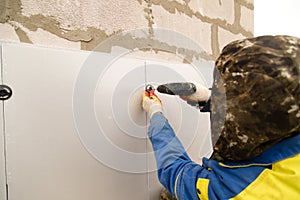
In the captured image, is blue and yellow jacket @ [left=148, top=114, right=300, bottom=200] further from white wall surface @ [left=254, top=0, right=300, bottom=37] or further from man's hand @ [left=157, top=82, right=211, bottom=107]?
white wall surface @ [left=254, top=0, right=300, bottom=37]

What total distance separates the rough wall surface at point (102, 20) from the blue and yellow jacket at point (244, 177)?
410 mm

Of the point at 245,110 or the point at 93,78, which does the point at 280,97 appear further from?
the point at 93,78

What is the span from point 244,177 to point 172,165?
19 cm

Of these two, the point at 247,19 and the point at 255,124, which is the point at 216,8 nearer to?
the point at 247,19

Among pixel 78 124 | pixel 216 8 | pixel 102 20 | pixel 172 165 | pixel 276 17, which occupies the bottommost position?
pixel 172 165

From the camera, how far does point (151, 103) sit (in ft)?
2.39

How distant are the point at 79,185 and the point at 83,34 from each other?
0.39 metres

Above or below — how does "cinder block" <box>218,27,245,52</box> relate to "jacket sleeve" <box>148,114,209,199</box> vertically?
above

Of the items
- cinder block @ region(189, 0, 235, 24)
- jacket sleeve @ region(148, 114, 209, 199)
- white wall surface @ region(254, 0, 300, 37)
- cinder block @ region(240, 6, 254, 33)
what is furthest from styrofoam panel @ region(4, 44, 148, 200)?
white wall surface @ region(254, 0, 300, 37)

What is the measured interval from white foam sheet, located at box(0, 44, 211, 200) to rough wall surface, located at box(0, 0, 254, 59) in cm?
4

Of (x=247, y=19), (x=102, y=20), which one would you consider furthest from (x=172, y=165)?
(x=247, y=19)

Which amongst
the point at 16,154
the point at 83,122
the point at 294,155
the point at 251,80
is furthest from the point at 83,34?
the point at 294,155

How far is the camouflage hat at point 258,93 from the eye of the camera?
Result: 0.42 meters

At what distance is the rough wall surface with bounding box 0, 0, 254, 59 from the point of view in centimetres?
53
